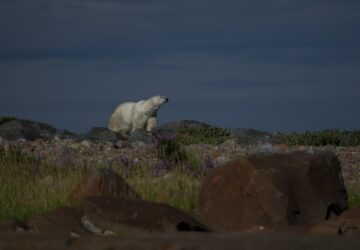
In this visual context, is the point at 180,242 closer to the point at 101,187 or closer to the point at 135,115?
the point at 101,187

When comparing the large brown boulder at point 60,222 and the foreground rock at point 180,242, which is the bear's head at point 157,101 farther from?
the foreground rock at point 180,242

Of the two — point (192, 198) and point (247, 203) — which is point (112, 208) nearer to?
point (247, 203)

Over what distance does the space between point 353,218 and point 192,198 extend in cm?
252

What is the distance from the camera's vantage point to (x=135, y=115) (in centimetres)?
2656

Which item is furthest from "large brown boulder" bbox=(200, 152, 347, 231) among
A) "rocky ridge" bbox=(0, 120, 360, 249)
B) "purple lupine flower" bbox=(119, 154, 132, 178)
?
"purple lupine flower" bbox=(119, 154, 132, 178)

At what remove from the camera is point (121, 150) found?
15914mm

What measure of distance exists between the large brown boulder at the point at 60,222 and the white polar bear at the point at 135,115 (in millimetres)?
17950

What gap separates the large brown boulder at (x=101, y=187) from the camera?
9438 mm

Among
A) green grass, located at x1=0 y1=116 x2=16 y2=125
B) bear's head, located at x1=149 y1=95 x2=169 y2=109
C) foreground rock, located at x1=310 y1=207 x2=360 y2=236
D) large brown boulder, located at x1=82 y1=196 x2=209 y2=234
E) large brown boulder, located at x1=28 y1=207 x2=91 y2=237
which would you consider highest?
bear's head, located at x1=149 y1=95 x2=169 y2=109

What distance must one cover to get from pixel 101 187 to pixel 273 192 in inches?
79.2

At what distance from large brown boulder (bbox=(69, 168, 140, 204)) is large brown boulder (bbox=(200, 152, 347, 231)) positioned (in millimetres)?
978

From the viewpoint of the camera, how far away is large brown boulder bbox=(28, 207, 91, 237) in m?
7.84

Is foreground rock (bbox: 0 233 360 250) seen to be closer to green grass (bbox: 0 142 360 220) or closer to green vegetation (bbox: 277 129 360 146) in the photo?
green grass (bbox: 0 142 360 220)

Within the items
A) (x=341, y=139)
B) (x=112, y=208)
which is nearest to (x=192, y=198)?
(x=112, y=208)
